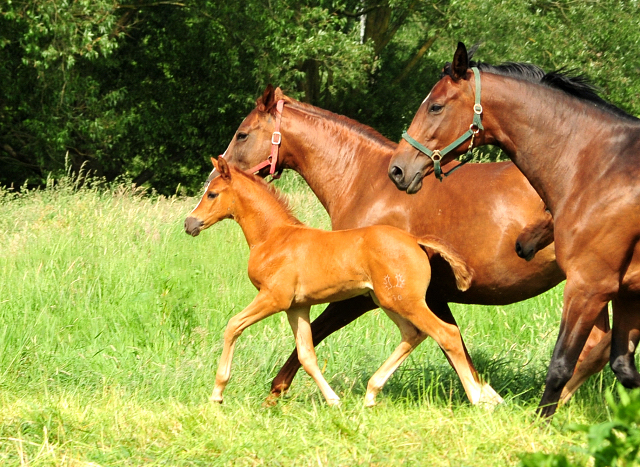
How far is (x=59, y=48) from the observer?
14.0m

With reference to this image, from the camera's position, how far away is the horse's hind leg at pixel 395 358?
4.86 meters

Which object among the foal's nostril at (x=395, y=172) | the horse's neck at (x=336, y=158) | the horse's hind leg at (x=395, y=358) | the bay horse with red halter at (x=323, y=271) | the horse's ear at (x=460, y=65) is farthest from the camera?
the horse's neck at (x=336, y=158)

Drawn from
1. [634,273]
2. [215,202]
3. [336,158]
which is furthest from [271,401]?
[634,273]

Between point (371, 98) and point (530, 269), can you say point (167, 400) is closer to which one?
point (530, 269)

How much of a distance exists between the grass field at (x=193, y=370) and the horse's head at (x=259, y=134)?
1487 mm

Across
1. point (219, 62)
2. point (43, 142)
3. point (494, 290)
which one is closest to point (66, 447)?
point (494, 290)

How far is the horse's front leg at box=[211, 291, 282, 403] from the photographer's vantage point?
4.91m

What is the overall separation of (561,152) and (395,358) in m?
1.62

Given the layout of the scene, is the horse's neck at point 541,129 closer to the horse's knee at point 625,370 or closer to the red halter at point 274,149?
the horse's knee at point 625,370

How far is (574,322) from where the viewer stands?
13.3 ft

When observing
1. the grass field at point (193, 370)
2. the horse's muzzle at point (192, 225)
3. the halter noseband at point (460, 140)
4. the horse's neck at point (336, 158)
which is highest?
the halter noseband at point (460, 140)

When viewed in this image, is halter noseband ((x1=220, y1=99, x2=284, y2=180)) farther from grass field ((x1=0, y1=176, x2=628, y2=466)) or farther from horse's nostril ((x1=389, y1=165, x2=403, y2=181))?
grass field ((x1=0, y1=176, x2=628, y2=466))

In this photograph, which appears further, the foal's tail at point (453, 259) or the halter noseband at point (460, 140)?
the foal's tail at point (453, 259)

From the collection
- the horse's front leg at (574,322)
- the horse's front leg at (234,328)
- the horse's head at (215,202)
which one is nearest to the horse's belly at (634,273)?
the horse's front leg at (574,322)
